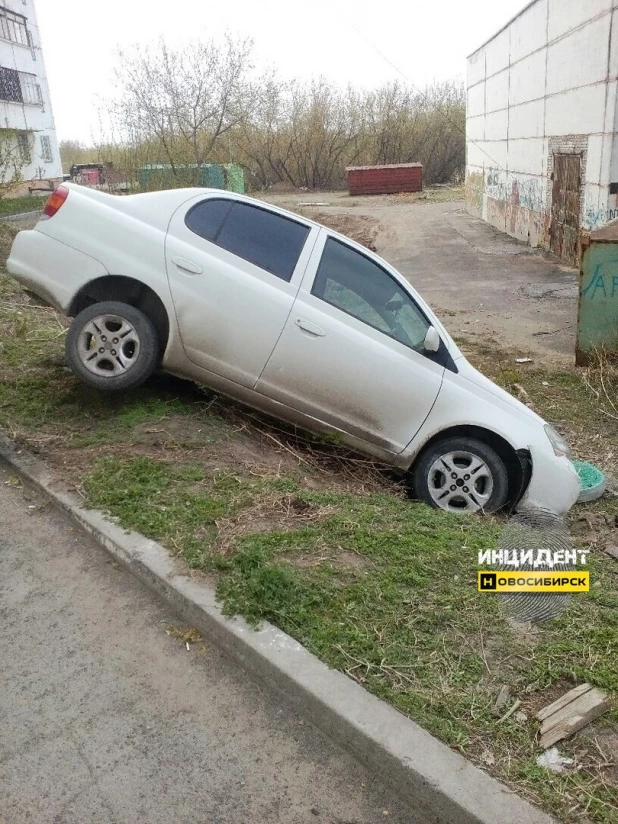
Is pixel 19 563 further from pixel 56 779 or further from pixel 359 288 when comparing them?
pixel 359 288

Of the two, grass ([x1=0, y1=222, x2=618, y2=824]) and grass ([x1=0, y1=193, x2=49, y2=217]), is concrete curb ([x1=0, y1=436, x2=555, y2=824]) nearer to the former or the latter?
grass ([x1=0, y1=222, x2=618, y2=824])

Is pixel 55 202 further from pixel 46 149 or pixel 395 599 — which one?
pixel 46 149

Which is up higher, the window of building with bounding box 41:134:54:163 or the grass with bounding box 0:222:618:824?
the window of building with bounding box 41:134:54:163

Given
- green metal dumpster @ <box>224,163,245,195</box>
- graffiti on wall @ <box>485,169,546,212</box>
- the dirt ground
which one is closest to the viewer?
the dirt ground

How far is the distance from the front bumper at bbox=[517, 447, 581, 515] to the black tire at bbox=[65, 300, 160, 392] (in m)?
2.71

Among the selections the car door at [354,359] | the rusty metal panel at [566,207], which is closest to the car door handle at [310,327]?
the car door at [354,359]

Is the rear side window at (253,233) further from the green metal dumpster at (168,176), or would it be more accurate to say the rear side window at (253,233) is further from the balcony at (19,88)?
the balcony at (19,88)

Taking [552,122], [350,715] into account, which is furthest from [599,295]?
[552,122]

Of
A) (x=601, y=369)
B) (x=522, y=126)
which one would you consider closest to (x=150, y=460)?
(x=601, y=369)

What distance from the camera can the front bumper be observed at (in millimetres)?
5000

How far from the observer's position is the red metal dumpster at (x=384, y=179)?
126ft

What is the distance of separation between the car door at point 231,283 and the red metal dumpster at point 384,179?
116 feet

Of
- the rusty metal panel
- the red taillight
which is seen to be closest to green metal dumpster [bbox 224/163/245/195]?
the rusty metal panel

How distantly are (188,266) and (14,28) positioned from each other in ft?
156
